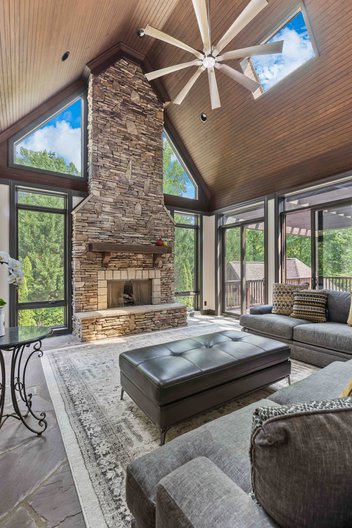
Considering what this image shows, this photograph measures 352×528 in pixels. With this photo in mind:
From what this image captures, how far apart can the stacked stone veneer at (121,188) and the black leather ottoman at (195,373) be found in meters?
2.48

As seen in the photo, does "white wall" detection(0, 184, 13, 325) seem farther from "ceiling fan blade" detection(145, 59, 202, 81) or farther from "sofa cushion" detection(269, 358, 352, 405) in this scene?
"sofa cushion" detection(269, 358, 352, 405)

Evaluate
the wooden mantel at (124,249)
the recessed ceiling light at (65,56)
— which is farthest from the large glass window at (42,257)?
the recessed ceiling light at (65,56)

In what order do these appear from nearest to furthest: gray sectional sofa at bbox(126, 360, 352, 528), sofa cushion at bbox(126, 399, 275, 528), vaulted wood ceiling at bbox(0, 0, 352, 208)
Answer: gray sectional sofa at bbox(126, 360, 352, 528), sofa cushion at bbox(126, 399, 275, 528), vaulted wood ceiling at bbox(0, 0, 352, 208)

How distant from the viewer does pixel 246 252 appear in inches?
244

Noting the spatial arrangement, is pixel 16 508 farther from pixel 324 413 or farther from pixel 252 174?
pixel 252 174

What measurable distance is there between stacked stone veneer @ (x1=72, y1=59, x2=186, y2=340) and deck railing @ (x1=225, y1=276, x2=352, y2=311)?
1658 mm

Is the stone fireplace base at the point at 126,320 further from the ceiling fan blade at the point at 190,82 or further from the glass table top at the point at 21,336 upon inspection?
the ceiling fan blade at the point at 190,82

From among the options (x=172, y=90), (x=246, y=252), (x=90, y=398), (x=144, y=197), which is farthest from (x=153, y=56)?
(x=90, y=398)

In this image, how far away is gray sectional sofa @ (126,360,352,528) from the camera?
70cm

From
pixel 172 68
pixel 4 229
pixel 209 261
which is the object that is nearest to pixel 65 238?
pixel 4 229

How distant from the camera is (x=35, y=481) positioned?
159 centimetres

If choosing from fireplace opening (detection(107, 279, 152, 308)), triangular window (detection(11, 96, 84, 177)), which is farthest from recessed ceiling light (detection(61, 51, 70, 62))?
fireplace opening (detection(107, 279, 152, 308))

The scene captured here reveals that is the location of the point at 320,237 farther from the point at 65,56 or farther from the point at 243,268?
the point at 65,56

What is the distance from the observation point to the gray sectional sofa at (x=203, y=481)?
697 millimetres
